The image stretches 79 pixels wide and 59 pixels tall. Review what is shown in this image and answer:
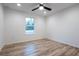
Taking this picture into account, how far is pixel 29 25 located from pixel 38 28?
630 millimetres

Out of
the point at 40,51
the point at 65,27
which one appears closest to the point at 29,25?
the point at 65,27

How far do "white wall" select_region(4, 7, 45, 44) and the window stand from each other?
20cm

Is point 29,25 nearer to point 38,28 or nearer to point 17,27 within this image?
point 38,28

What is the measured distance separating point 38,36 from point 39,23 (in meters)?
0.80

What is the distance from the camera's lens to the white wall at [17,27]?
4105 millimetres

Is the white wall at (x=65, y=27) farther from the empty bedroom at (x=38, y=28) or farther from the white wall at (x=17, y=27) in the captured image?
the white wall at (x=17, y=27)

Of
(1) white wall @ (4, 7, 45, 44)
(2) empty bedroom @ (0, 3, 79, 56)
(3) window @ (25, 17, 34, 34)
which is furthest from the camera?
(3) window @ (25, 17, 34, 34)

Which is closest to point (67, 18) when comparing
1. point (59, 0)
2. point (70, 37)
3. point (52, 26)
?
point (70, 37)

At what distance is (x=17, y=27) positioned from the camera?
178 inches

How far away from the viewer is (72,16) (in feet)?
12.4

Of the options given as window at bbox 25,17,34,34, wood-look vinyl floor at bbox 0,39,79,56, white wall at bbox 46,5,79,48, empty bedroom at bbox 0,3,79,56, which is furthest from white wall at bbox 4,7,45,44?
wood-look vinyl floor at bbox 0,39,79,56

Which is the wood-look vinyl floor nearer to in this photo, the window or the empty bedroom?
the empty bedroom

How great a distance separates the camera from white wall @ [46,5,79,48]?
3.68m

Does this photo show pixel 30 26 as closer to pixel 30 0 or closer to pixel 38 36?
pixel 38 36
